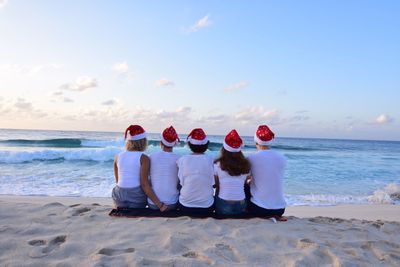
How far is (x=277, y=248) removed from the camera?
326 cm

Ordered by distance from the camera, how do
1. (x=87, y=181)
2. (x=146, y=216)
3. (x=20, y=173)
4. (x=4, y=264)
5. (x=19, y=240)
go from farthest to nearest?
(x=20, y=173) < (x=87, y=181) < (x=146, y=216) < (x=19, y=240) < (x=4, y=264)

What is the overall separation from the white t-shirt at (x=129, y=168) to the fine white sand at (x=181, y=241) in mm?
506

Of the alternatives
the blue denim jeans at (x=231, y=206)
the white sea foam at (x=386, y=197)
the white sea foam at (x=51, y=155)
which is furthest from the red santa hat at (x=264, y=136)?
the white sea foam at (x=51, y=155)

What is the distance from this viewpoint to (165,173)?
14.6 ft

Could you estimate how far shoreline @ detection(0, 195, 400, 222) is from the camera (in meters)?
6.46

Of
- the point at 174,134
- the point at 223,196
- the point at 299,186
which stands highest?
the point at 174,134

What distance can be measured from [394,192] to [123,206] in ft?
25.5

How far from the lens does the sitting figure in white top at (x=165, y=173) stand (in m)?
4.44

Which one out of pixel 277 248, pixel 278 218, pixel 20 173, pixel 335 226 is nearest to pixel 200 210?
pixel 278 218

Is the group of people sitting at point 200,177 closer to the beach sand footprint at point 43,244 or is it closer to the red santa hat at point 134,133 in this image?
the red santa hat at point 134,133

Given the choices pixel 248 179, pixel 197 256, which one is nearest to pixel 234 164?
pixel 248 179

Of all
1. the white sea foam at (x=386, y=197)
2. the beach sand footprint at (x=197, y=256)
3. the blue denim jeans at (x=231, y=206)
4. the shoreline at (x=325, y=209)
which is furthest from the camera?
the white sea foam at (x=386, y=197)

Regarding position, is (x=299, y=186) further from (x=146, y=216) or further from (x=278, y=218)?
(x=146, y=216)

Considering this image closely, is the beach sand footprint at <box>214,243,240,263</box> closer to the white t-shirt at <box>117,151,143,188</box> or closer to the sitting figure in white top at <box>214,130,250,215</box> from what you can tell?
the sitting figure in white top at <box>214,130,250,215</box>
